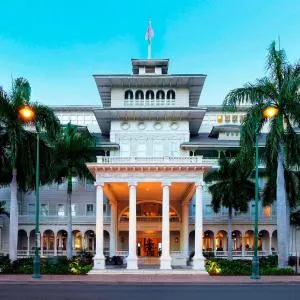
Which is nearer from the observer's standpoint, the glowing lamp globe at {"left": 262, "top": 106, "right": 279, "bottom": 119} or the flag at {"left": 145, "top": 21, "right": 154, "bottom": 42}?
the glowing lamp globe at {"left": 262, "top": 106, "right": 279, "bottom": 119}

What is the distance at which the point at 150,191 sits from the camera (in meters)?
51.2

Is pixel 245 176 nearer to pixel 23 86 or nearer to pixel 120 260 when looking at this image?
pixel 120 260

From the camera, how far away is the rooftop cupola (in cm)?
6650

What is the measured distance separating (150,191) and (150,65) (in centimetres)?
2192

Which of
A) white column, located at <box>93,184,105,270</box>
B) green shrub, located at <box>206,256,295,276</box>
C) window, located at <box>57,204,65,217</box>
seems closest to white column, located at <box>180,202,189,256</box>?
green shrub, located at <box>206,256,295,276</box>

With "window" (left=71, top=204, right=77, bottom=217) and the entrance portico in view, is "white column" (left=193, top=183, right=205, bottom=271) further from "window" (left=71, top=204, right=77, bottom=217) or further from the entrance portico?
"window" (left=71, top=204, right=77, bottom=217)

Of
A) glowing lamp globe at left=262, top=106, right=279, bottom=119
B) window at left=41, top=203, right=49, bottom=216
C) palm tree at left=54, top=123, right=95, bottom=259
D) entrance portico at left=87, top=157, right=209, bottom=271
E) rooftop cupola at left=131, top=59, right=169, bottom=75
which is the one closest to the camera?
glowing lamp globe at left=262, top=106, right=279, bottom=119

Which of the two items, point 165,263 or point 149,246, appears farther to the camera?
point 149,246

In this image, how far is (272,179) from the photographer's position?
46062 mm

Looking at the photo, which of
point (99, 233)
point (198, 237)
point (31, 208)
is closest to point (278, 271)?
point (198, 237)

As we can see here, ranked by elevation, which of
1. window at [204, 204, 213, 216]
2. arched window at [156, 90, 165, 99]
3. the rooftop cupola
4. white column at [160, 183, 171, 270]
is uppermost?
the rooftop cupola

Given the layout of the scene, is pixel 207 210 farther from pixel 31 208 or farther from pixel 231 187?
pixel 31 208

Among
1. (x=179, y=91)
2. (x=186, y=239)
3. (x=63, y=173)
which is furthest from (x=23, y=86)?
(x=179, y=91)

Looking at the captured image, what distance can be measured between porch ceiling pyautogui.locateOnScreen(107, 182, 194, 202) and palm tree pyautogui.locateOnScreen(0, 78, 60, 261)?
6.95m
